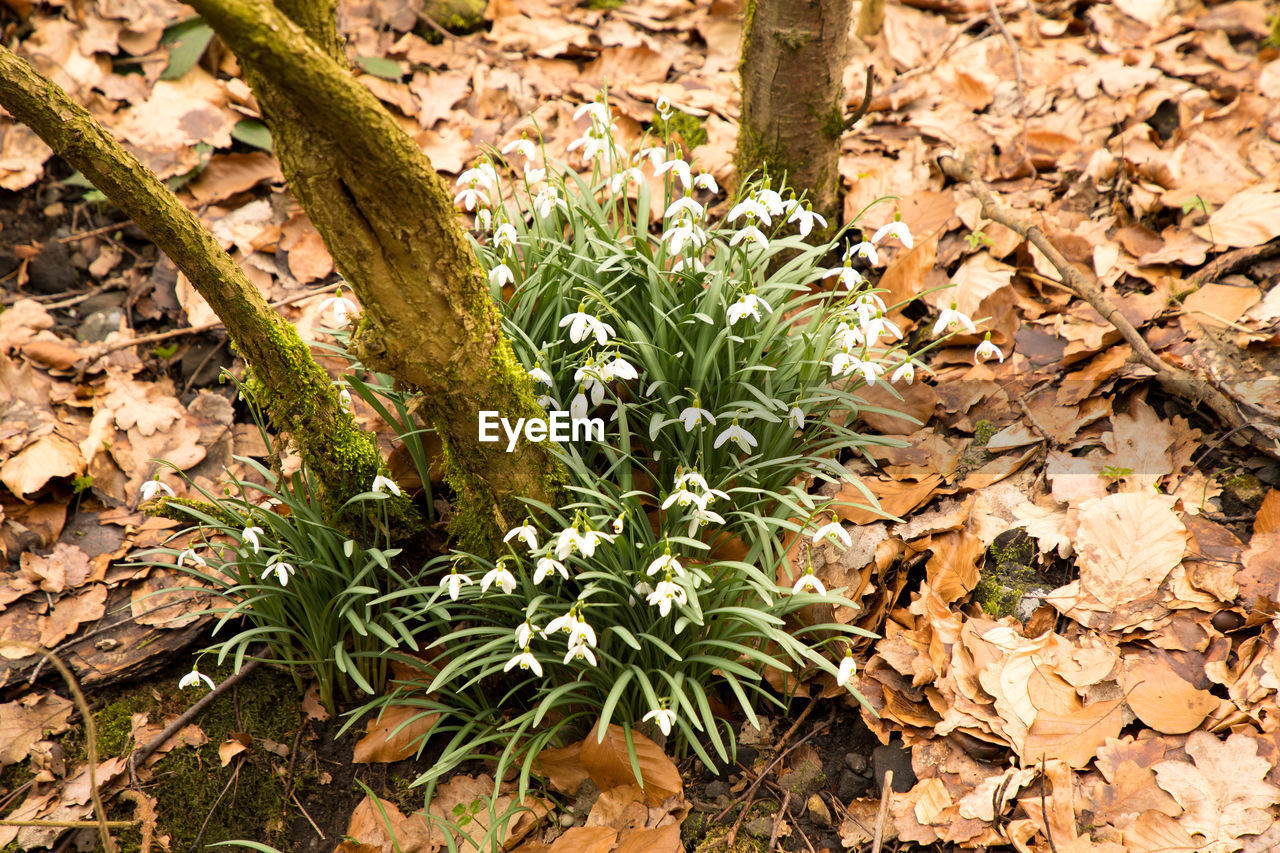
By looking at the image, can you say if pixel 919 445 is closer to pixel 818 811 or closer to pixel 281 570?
pixel 818 811

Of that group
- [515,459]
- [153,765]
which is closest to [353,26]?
[515,459]

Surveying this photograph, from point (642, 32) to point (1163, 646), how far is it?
3.65 meters

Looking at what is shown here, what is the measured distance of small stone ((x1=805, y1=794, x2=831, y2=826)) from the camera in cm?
205

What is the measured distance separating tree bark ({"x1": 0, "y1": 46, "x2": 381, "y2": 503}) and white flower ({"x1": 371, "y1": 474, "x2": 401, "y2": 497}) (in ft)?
0.37

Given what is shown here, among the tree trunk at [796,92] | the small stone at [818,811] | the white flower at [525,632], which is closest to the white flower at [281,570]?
the white flower at [525,632]

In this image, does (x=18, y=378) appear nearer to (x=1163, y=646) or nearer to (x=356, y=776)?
(x=356, y=776)

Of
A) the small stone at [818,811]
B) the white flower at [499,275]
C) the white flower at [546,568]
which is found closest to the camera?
the white flower at [546,568]

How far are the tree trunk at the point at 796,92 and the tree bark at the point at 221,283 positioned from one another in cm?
156

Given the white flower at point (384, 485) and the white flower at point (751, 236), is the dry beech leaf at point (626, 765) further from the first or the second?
the white flower at point (751, 236)

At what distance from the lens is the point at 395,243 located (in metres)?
1.78

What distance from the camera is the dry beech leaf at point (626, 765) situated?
82.7 inches

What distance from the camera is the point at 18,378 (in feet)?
9.98

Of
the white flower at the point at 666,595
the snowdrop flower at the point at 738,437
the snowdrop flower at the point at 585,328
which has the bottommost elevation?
the white flower at the point at 666,595

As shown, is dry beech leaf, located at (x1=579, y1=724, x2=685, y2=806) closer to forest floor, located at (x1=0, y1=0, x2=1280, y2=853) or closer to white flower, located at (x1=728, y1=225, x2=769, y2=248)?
forest floor, located at (x1=0, y1=0, x2=1280, y2=853)
